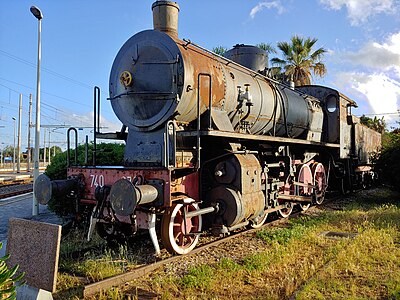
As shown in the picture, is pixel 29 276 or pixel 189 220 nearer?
pixel 29 276

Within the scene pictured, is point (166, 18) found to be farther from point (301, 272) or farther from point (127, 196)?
point (301, 272)

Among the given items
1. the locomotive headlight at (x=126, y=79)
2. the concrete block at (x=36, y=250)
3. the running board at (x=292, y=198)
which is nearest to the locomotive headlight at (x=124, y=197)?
the concrete block at (x=36, y=250)

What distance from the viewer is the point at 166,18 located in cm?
649

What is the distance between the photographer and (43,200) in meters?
6.08

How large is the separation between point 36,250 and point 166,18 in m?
4.33

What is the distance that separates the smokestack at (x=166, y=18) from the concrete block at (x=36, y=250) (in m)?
3.84

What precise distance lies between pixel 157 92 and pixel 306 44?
65.3 ft

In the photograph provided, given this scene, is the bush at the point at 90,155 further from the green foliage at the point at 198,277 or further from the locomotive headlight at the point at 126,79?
the green foliage at the point at 198,277

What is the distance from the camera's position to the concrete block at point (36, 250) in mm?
3990

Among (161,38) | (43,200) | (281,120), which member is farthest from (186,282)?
(281,120)

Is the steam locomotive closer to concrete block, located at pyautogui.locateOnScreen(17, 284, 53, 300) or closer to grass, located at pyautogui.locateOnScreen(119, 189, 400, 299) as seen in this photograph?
grass, located at pyautogui.locateOnScreen(119, 189, 400, 299)

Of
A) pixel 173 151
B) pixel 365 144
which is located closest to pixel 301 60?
pixel 365 144

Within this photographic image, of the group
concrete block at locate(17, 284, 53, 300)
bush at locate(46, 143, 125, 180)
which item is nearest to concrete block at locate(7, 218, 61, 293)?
concrete block at locate(17, 284, 53, 300)

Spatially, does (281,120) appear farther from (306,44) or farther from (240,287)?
(306,44)
